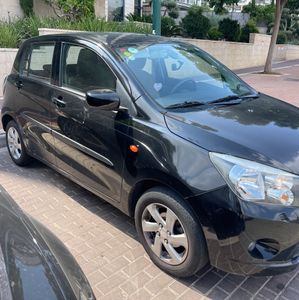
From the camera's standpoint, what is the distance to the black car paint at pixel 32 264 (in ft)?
4.47

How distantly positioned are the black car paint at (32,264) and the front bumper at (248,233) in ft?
2.99

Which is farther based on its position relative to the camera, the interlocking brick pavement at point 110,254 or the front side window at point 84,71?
the front side window at point 84,71

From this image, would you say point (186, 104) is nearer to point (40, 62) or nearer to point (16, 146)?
point (40, 62)

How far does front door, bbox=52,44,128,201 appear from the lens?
2.94 m

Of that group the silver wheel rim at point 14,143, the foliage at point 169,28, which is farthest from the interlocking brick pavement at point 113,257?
the foliage at point 169,28

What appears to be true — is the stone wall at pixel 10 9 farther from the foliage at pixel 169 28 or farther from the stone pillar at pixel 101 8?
the foliage at pixel 169 28

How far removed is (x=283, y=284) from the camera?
2613 millimetres

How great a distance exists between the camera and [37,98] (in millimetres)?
3922

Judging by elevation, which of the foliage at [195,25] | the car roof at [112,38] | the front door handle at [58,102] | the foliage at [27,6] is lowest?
the front door handle at [58,102]

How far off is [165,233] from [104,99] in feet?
3.72

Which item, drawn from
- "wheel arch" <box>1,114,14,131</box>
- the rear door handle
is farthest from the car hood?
"wheel arch" <box>1,114,14,131</box>

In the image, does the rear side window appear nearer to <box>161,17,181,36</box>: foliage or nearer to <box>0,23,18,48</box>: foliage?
<box>0,23,18,48</box>: foliage

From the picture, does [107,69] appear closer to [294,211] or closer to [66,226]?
[66,226]

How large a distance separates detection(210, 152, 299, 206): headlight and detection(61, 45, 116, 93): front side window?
52.0 inches
